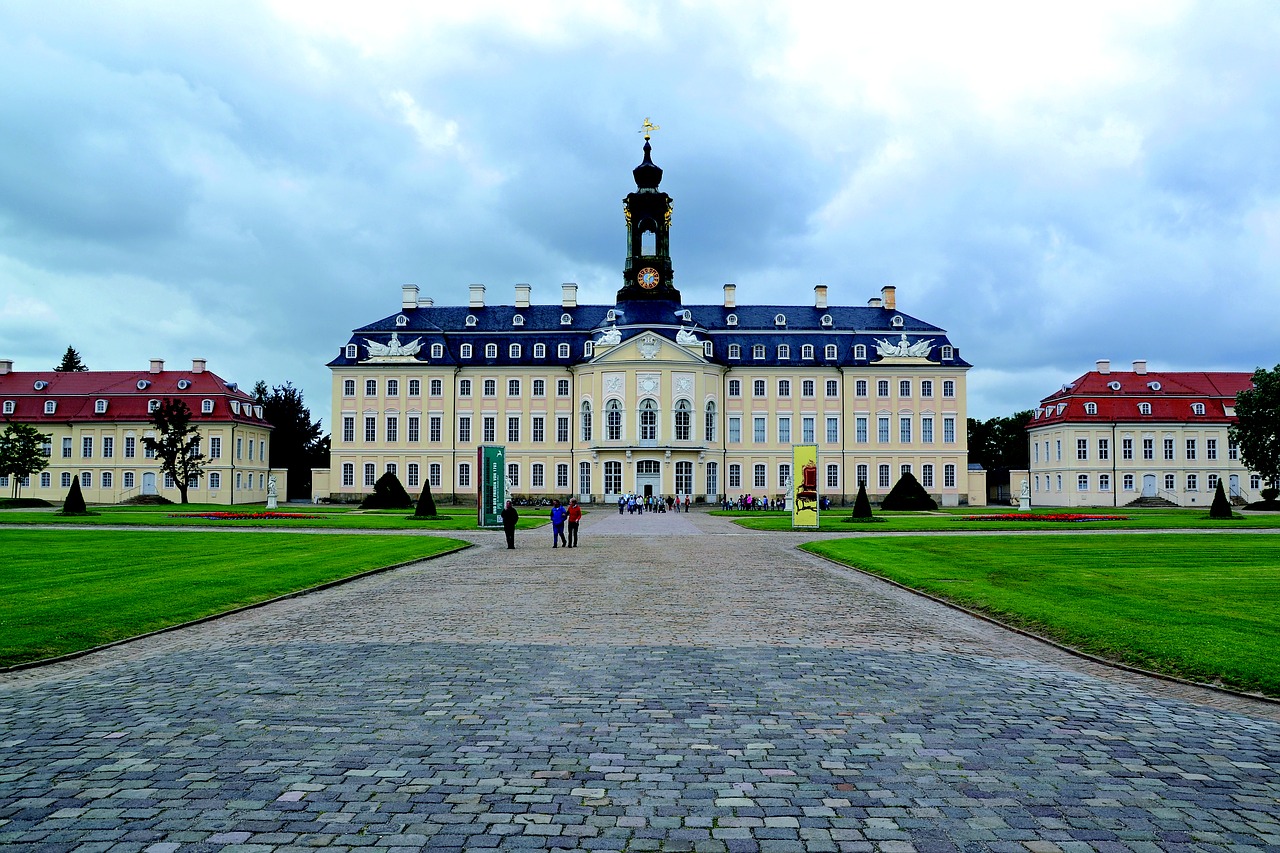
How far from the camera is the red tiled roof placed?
248 ft

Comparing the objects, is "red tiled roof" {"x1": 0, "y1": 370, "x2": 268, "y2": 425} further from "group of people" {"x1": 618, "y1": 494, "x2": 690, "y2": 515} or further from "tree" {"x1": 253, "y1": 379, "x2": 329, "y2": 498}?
"group of people" {"x1": 618, "y1": 494, "x2": 690, "y2": 515}

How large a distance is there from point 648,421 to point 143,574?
54.5m

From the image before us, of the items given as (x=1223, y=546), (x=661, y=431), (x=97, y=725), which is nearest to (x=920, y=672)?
(x=97, y=725)

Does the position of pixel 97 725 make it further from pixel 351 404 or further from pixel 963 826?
pixel 351 404

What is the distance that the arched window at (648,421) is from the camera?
72000mm

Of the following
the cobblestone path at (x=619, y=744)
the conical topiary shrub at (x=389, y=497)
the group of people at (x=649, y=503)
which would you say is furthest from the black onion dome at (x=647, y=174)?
the cobblestone path at (x=619, y=744)

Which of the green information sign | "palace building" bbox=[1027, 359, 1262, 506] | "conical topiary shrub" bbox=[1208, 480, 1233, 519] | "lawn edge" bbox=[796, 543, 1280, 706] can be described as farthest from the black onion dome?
"lawn edge" bbox=[796, 543, 1280, 706]

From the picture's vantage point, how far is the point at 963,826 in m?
5.74

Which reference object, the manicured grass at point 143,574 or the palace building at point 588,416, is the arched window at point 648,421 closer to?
the palace building at point 588,416

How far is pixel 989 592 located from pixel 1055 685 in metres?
7.55

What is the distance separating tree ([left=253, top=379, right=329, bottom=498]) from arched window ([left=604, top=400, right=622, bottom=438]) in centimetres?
3714

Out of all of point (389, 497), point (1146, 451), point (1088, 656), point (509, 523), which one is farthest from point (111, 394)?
point (1146, 451)

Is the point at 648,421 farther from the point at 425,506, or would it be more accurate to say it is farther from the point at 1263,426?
the point at 1263,426

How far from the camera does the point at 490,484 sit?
41.2 metres
